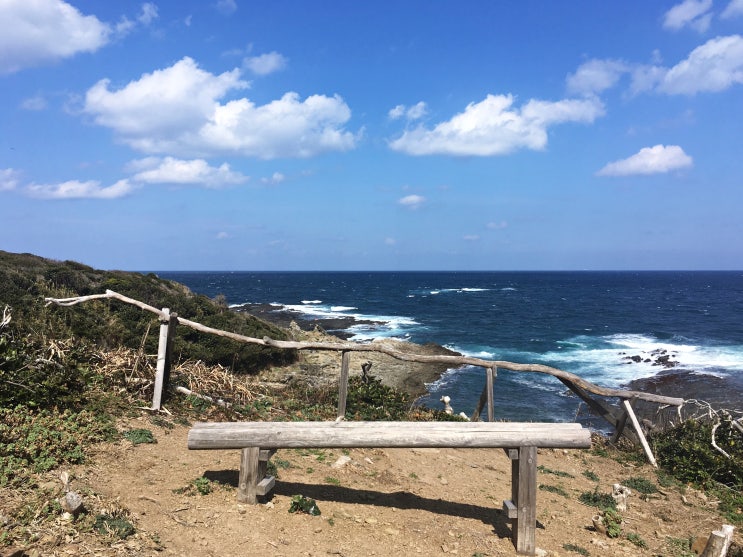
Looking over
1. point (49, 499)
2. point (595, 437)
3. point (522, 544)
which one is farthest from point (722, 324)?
point (49, 499)

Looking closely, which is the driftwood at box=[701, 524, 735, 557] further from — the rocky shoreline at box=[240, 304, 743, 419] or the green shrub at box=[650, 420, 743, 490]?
the rocky shoreline at box=[240, 304, 743, 419]

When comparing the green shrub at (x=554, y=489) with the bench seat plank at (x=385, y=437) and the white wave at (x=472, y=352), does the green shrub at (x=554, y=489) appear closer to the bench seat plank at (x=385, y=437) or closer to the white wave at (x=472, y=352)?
the bench seat plank at (x=385, y=437)

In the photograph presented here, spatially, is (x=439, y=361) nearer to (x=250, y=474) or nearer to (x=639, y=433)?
(x=639, y=433)

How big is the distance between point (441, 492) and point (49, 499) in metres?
4.42

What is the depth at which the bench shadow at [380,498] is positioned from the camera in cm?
585

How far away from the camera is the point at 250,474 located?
5.39 m

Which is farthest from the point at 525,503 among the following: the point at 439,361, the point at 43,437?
the point at 43,437

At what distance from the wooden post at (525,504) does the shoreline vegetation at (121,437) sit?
316 mm

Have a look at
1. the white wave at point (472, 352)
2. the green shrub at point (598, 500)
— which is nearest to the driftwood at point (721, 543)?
the green shrub at point (598, 500)

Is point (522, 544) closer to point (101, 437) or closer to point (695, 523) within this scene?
point (695, 523)

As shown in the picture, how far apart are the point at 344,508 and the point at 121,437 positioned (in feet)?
10.5

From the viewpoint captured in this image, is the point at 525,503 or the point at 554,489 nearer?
the point at 525,503

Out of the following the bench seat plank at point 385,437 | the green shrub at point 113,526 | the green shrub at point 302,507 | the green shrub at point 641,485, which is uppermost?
the bench seat plank at point 385,437

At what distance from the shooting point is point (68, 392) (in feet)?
23.7
